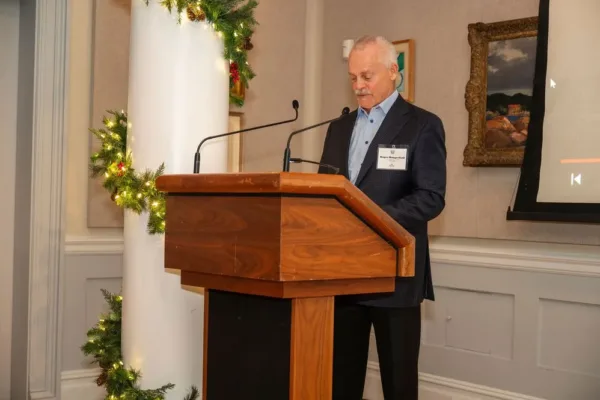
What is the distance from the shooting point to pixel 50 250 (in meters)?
3.77

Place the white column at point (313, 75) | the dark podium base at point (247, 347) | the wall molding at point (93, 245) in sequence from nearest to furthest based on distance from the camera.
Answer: the dark podium base at point (247, 347), the wall molding at point (93, 245), the white column at point (313, 75)

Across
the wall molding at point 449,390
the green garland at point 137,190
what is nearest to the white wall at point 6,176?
the green garland at point 137,190

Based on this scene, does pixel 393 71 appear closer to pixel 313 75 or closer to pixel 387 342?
pixel 387 342

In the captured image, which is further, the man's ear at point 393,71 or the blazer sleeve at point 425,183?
the man's ear at point 393,71

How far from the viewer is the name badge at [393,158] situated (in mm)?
2373

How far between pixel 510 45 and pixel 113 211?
2098mm

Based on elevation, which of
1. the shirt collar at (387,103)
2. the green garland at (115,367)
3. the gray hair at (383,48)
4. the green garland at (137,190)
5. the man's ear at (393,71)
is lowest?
the green garland at (115,367)

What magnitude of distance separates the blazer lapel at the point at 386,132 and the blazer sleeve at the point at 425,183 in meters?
0.08

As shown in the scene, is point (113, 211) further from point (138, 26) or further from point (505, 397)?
point (505, 397)

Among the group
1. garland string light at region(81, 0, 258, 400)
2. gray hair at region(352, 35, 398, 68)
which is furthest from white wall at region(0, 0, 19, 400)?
gray hair at region(352, 35, 398, 68)

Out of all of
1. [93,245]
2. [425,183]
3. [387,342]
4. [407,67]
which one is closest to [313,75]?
[407,67]

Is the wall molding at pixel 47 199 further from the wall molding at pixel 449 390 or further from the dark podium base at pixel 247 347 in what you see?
the dark podium base at pixel 247 347

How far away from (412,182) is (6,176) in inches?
96.6

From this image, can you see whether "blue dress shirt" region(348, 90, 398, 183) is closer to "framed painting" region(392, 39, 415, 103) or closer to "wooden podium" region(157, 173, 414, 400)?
"wooden podium" region(157, 173, 414, 400)
